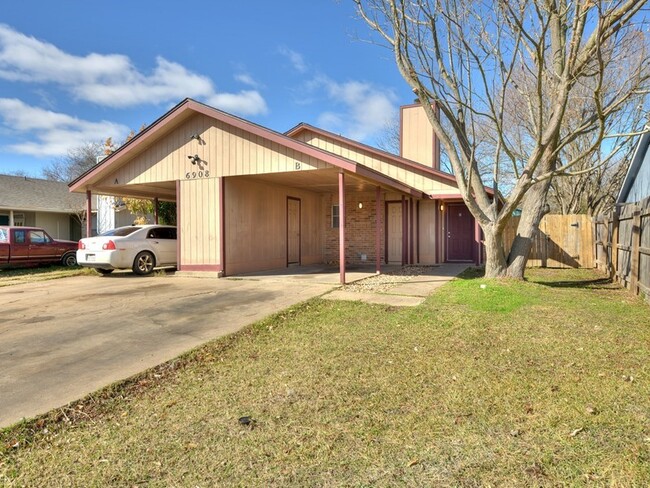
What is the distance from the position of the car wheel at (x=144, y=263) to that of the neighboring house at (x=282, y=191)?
3.40 ft

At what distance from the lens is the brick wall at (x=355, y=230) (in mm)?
15867

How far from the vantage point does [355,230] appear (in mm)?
16109

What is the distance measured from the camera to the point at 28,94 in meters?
24.9

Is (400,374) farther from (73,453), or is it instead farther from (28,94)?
(28,94)

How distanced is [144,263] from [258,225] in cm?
338

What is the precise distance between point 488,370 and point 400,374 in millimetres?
875

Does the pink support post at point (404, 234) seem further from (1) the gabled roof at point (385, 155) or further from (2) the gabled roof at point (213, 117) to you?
(2) the gabled roof at point (213, 117)

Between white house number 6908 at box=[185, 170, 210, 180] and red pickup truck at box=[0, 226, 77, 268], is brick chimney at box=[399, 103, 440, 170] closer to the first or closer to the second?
white house number 6908 at box=[185, 170, 210, 180]

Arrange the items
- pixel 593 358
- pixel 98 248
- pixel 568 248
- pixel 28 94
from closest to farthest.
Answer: pixel 593 358 < pixel 98 248 < pixel 568 248 < pixel 28 94

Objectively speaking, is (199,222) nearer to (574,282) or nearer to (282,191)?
(282,191)

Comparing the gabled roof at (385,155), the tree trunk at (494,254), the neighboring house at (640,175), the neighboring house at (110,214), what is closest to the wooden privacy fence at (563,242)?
the neighboring house at (640,175)

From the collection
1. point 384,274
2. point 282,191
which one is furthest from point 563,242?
point 282,191

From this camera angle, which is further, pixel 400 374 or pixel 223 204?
pixel 223 204

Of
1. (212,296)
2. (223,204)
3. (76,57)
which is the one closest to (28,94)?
(76,57)
